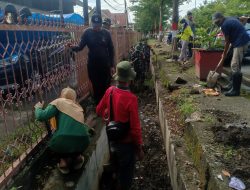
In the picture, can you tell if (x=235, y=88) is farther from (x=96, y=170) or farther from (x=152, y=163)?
(x=96, y=170)

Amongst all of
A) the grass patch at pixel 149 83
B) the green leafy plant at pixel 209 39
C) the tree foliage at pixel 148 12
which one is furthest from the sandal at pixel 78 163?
the tree foliage at pixel 148 12

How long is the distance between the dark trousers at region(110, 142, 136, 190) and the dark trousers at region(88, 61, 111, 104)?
2131 mm

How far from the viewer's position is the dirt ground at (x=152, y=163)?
14.1 feet

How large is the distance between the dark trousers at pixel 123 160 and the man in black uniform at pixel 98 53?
7.07 ft

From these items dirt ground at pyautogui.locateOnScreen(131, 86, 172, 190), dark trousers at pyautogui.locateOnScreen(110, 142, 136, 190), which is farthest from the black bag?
dirt ground at pyautogui.locateOnScreen(131, 86, 172, 190)

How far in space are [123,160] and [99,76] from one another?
2.31 metres

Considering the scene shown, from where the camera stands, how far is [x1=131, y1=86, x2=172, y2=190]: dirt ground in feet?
14.1

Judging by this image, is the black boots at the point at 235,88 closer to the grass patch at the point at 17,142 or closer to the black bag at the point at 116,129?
the black bag at the point at 116,129

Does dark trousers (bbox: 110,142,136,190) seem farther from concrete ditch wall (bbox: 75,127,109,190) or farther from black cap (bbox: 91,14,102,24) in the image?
black cap (bbox: 91,14,102,24)

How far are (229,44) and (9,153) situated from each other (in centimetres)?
472

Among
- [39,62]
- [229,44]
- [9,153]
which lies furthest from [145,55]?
[9,153]

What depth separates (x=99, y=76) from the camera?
539 cm

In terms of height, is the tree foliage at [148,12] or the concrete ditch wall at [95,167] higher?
the tree foliage at [148,12]

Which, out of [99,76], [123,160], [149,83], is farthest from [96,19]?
[149,83]
